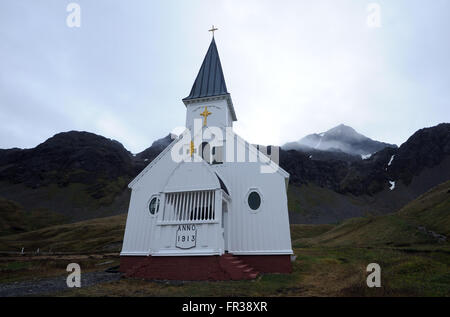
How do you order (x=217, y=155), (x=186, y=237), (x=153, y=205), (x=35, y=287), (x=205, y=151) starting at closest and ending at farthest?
(x=35, y=287) < (x=186, y=237) < (x=153, y=205) < (x=217, y=155) < (x=205, y=151)

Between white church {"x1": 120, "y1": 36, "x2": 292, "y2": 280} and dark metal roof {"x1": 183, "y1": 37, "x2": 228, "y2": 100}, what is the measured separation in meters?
0.27

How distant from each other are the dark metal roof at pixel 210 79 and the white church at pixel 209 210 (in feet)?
0.90

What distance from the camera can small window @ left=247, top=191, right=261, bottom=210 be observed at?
14.5 metres

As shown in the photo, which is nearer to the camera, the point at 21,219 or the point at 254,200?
the point at 254,200

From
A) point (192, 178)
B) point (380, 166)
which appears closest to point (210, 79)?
point (192, 178)

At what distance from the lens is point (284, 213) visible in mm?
13891

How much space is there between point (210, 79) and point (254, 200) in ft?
32.5

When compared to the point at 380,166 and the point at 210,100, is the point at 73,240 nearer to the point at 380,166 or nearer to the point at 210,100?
the point at 210,100

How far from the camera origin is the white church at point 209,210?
11984 mm

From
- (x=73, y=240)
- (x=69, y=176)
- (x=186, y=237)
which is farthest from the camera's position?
(x=69, y=176)

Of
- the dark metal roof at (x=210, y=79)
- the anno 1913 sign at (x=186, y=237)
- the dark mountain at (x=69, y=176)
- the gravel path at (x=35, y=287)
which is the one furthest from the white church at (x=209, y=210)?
the dark mountain at (x=69, y=176)

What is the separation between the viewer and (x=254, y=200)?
1462 centimetres

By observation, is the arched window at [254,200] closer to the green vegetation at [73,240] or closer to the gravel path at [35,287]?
the gravel path at [35,287]

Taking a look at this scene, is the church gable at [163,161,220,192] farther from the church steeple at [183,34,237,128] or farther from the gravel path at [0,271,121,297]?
the gravel path at [0,271,121,297]
